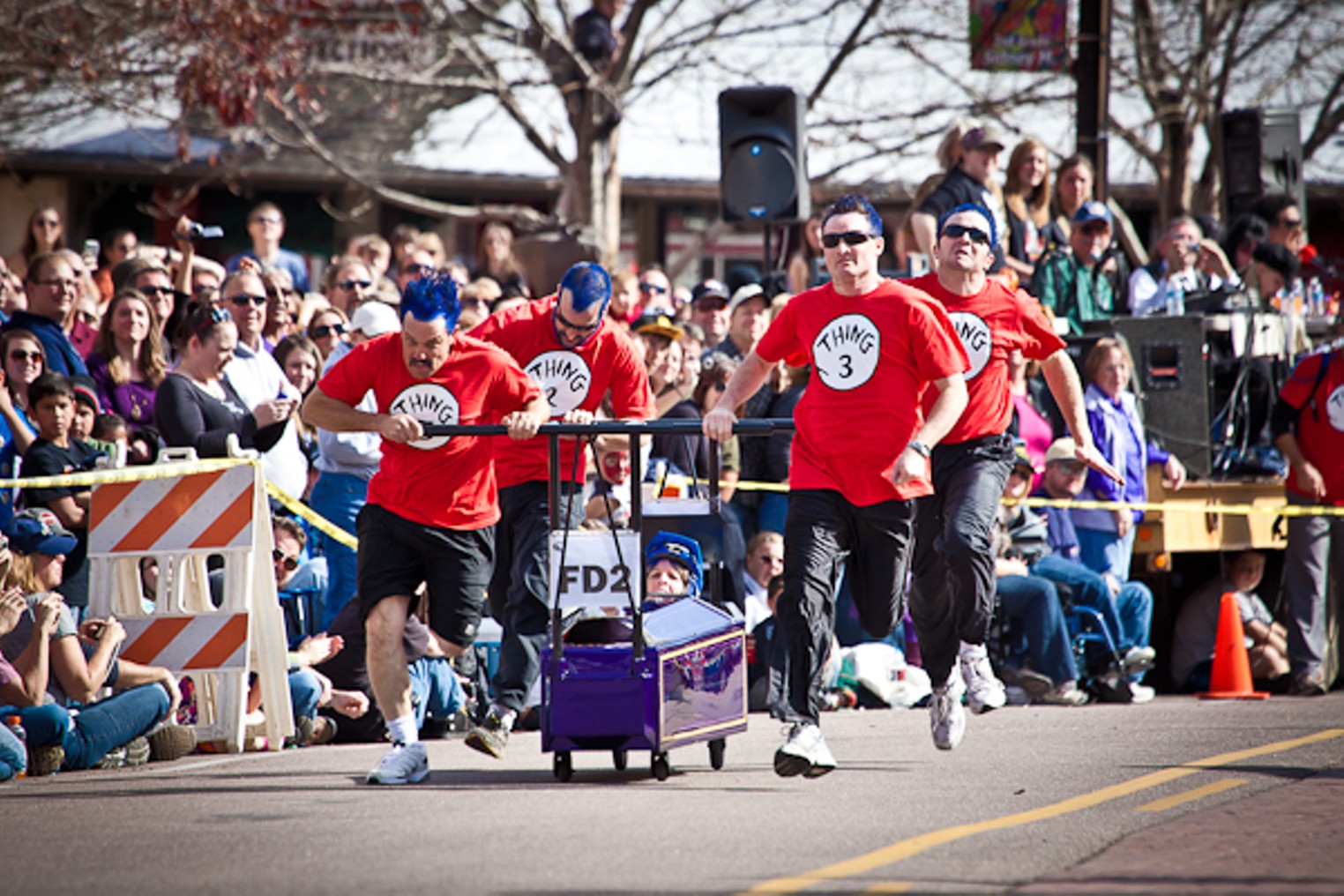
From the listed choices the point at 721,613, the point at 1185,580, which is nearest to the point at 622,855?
the point at 721,613

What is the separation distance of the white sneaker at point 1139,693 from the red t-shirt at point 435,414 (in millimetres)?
6075

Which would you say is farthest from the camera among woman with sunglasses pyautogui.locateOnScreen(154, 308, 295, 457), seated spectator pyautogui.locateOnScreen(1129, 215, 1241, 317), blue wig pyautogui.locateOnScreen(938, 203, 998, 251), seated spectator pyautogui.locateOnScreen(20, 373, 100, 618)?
seated spectator pyautogui.locateOnScreen(1129, 215, 1241, 317)

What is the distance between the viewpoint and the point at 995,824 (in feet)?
23.7

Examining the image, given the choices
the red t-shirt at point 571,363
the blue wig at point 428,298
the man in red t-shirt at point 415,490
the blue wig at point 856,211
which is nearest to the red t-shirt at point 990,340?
the blue wig at point 856,211

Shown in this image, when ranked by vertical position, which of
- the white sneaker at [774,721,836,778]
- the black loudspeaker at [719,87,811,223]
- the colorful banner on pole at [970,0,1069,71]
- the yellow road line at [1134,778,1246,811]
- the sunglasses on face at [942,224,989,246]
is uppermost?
the colorful banner on pole at [970,0,1069,71]

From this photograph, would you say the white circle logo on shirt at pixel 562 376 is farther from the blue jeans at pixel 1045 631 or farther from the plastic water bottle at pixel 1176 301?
the plastic water bottle at pixel 1176 301

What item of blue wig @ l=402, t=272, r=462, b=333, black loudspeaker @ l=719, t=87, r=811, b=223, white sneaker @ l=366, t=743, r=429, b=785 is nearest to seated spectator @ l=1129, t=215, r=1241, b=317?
black loudspeaker @ l=719, t=87, r=811, b=223

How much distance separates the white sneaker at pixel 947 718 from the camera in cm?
905

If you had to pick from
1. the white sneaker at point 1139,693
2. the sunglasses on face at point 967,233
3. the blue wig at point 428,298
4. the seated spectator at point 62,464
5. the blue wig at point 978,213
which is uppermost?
the blue wig at point 978,213

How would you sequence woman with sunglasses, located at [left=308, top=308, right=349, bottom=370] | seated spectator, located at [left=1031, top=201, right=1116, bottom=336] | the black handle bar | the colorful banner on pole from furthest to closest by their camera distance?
the colorful banner on pole, seated spectator, located at [left=1031, top=201, right=1116, bottom=336], woman with sunglasses, located at [left=308, top=308, right=349, bottom=370], the black handle bar

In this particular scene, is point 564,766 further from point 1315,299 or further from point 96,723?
point 1315,299

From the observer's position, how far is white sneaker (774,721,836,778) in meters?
8.16

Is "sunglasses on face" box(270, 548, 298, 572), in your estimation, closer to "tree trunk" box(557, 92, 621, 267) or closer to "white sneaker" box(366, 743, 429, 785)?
"white sneaker" box(366, 743, 429, 785)

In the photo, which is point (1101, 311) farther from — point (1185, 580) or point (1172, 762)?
point (1172, 762)
